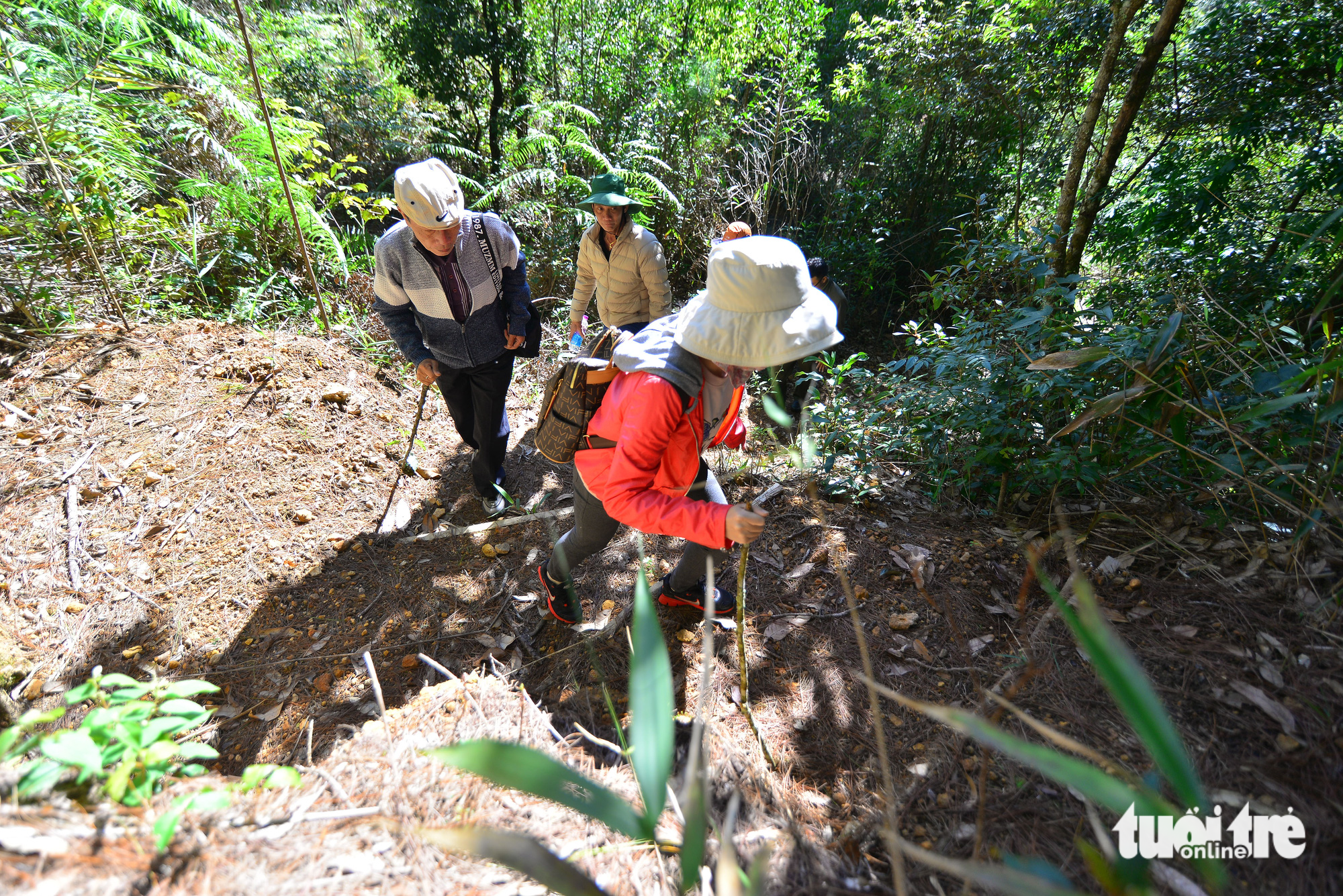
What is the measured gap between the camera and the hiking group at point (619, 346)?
1688 millimetres

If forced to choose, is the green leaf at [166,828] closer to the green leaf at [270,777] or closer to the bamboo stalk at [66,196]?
the green leaf at [270,777]

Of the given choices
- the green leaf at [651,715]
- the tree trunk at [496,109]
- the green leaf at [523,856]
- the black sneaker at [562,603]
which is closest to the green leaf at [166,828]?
the green leaf at [523,856]

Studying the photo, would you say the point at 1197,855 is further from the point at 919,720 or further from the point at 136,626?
the point at 136,626

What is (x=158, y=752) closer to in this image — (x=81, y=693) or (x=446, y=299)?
(x=81, y=693)

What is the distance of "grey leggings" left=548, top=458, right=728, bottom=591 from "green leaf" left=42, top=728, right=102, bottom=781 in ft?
4.76

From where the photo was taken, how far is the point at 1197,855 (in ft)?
4.38

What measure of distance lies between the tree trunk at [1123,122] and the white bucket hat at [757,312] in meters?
3.99

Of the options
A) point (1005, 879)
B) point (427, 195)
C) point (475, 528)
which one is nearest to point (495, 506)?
point (475, 528)

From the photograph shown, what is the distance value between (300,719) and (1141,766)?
10.6ft

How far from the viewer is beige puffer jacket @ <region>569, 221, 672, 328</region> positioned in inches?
151

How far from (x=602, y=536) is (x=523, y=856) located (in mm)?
1725

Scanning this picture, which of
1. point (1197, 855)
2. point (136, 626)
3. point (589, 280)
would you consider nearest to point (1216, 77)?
point (589, 280)

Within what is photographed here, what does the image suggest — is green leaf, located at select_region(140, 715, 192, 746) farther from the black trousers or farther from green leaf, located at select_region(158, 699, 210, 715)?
the black trousers

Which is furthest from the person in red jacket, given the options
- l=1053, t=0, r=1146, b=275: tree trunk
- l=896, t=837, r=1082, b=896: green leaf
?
l=1053, t=0, r=1146, b=275: tree trunk
